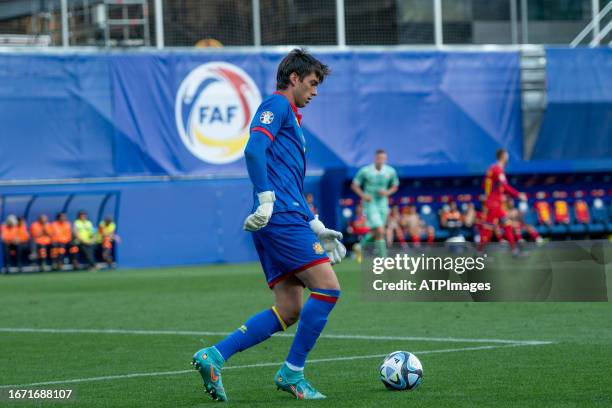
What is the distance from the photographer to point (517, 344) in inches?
407

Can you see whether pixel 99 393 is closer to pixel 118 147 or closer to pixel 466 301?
pixel 466 301

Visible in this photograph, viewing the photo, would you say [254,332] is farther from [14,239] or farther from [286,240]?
[14,239]

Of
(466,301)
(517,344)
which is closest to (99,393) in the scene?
(517,344)

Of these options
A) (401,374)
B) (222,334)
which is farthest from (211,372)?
(222,334)

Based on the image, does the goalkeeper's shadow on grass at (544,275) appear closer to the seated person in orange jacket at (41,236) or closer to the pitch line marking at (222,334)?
the pitch line marking at (222,334)

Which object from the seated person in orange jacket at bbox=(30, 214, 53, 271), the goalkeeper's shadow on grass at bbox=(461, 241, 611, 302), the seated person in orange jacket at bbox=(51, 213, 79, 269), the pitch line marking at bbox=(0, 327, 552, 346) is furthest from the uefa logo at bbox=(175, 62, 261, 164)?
the pitch line marking at bbox=(0, 327, 552, 346)

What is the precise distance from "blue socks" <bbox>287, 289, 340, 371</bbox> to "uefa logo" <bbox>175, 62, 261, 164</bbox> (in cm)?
2651

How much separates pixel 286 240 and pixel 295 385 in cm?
86

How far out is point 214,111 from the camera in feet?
112

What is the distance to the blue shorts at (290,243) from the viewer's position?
7.45 metres

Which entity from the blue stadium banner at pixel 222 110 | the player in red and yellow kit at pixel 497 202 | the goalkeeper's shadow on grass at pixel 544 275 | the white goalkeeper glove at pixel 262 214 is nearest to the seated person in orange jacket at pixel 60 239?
the blue stadium banner at pixel 222 110

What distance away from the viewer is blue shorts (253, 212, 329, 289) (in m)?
7.45

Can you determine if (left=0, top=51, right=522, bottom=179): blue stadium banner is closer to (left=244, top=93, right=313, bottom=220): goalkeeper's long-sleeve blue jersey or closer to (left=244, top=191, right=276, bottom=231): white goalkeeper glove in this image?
(left=244, top=93, right=313, bottom=220): goalkeeper's long-sleeve blue jersey

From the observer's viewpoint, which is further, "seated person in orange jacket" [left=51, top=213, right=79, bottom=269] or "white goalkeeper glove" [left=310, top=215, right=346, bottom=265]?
"seated person in orange jacket" [left=51, top=213, right=79, bottom=269]
